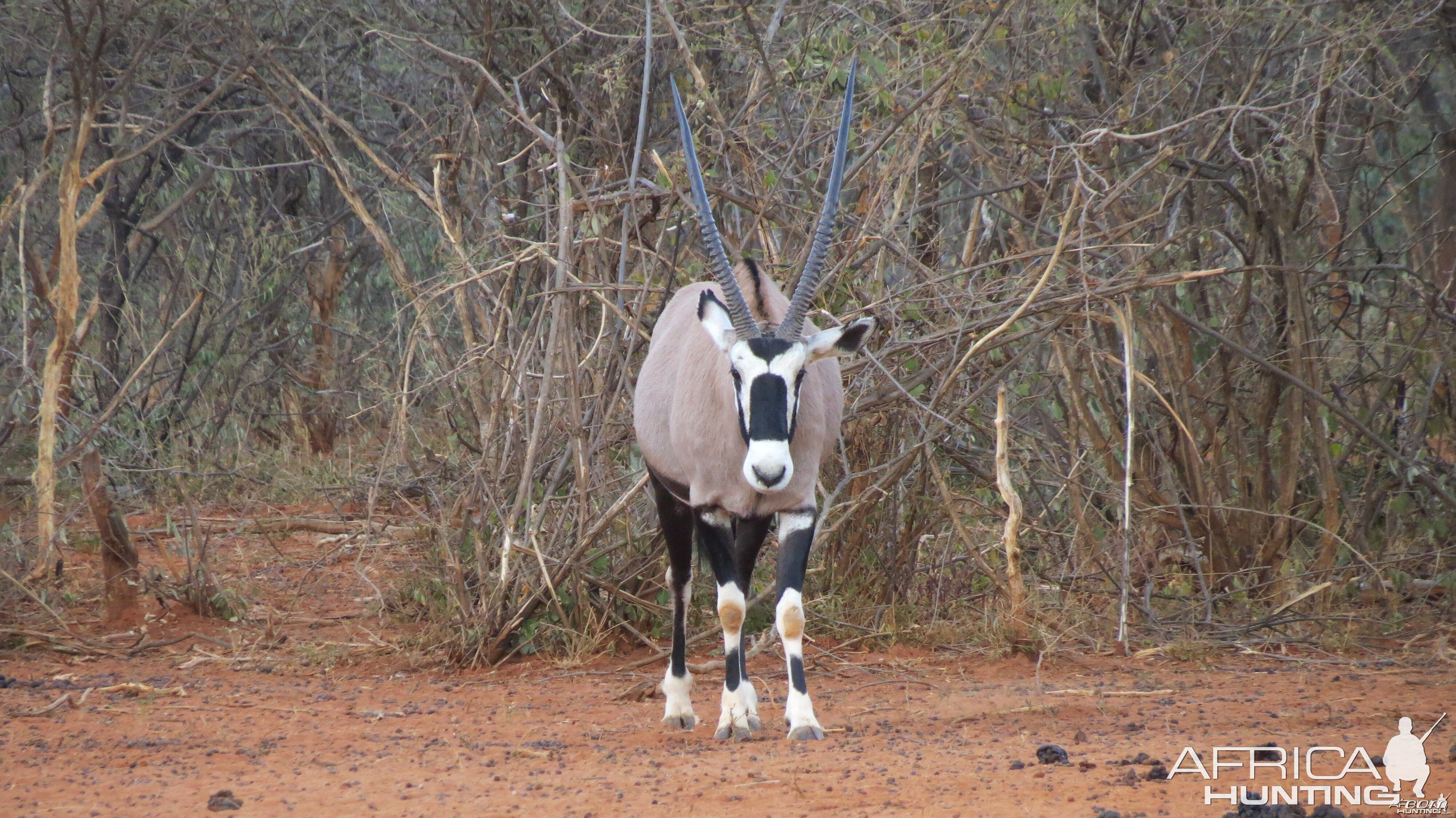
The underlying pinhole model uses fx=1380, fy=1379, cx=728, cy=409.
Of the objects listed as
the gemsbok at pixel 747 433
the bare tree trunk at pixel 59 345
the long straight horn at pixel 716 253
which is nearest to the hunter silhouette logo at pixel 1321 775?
the gemsbok at pixel 747 433

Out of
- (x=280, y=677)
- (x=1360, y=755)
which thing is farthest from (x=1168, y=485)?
(x=280, y=677)

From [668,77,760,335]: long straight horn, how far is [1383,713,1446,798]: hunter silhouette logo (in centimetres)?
226

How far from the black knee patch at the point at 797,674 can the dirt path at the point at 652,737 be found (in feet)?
0.69

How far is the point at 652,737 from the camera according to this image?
15.8 ft

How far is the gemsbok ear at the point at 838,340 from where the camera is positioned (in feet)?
15.5

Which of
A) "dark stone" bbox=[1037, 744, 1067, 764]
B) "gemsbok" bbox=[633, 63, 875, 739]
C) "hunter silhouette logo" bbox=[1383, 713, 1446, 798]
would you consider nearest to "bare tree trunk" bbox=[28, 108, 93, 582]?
"gemsbok" bbox=[633, 63, 875, 739]

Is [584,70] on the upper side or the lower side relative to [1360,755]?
upper

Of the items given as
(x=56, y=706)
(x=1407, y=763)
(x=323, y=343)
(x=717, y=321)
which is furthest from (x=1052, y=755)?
(x=323, y=343)

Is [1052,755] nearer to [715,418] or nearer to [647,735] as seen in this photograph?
[647,735]

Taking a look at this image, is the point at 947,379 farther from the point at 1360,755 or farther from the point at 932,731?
the point at 1360,755

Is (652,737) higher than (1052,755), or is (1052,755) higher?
(1052,755)

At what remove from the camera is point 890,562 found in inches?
260

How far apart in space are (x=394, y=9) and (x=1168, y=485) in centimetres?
527

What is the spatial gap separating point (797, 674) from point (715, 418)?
3.13 ft
